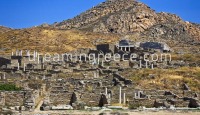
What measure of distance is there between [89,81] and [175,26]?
95.3 meters

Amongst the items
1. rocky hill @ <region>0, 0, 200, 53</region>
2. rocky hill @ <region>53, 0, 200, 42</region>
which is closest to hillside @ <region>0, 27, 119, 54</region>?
rocky hill @ <region>0, 0, 200, 53</region>

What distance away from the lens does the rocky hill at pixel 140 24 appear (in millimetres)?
121125

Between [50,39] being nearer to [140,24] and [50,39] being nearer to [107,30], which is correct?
[107,30]

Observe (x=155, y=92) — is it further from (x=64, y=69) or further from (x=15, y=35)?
(x=15, y=35)

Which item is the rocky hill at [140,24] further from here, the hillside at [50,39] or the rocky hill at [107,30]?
the hillside at [50,39]

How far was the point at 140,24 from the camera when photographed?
126 meters

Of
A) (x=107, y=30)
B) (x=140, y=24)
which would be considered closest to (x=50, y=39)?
(x=107, y=30)

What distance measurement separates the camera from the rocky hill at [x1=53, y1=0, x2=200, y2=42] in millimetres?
121125

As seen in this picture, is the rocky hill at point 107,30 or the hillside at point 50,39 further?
the rocky hill at point 107,30

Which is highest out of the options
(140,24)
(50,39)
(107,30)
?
(140,24)

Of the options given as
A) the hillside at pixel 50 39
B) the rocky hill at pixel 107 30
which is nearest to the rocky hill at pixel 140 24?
→ the rocky hill at pixel 107 30

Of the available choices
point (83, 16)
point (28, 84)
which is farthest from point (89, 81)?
point (83, 16)

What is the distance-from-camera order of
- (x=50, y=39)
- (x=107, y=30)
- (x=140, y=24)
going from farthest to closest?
(x=140, y=24)
(x=107, y=30)
(x=50, y=39)

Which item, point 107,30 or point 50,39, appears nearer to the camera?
point 50,39
